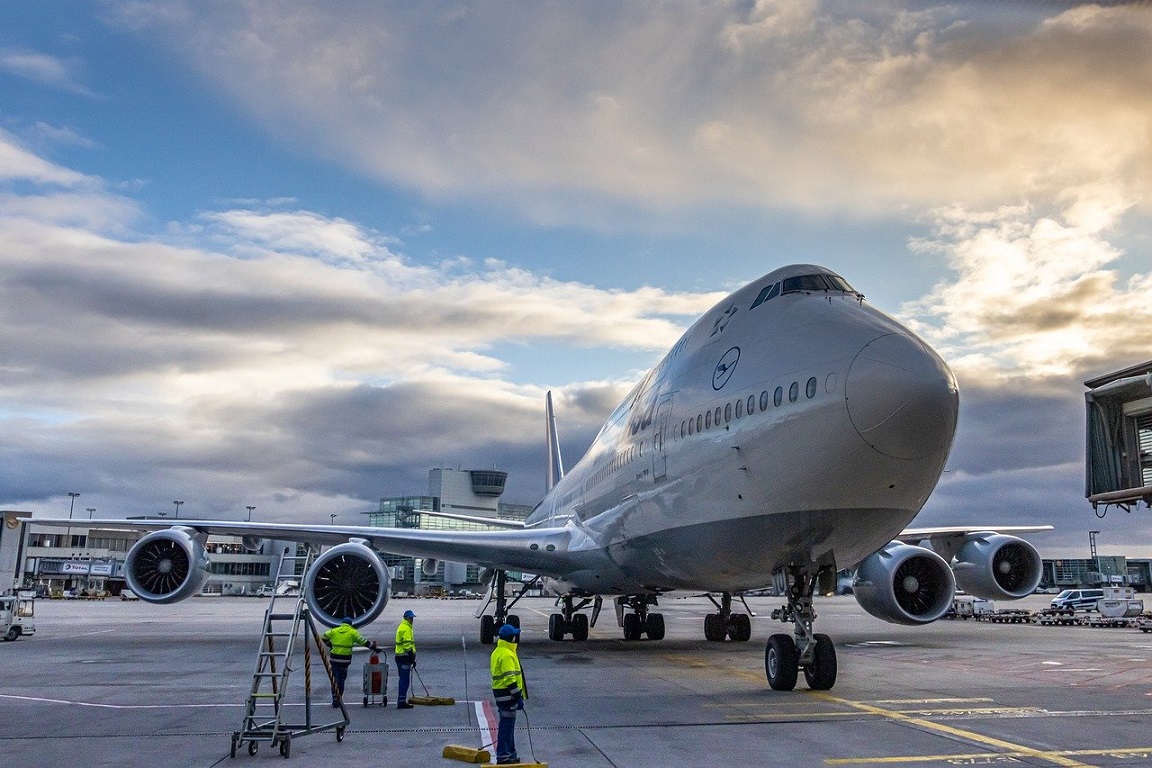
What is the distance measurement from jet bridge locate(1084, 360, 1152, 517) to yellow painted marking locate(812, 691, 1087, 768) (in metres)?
9.69

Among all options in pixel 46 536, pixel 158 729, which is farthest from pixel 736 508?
pixel 46 536

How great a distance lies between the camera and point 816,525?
10.6 m

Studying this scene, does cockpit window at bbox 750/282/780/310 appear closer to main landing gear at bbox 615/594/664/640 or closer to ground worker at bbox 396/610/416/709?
ground worker at bbox 396/610/416/709

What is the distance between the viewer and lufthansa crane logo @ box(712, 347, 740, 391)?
1195cm

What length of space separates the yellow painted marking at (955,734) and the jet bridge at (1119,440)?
9.69 metres

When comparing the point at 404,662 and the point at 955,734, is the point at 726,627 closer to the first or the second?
the point at 404,662

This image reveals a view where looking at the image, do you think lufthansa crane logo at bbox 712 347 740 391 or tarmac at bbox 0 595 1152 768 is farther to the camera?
lufthansa crane logo at bbox 712 347 740 391

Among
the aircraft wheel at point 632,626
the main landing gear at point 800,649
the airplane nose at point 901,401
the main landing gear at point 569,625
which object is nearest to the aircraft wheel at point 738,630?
the aircraft wheel at point 632,626

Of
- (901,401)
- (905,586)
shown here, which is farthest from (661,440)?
(905,586)

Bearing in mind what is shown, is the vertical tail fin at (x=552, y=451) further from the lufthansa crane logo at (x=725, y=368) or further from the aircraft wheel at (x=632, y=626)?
the lufthansa crane logo at (x=725, y=368)

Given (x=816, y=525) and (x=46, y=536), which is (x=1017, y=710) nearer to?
(x=816, y=525)

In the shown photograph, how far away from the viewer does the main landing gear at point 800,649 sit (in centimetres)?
1130

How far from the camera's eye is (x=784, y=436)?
1025 cm

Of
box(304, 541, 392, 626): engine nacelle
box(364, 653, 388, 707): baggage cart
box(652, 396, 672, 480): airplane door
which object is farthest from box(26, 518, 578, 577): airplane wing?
box(364, 653, 388, 707): baggage cart
